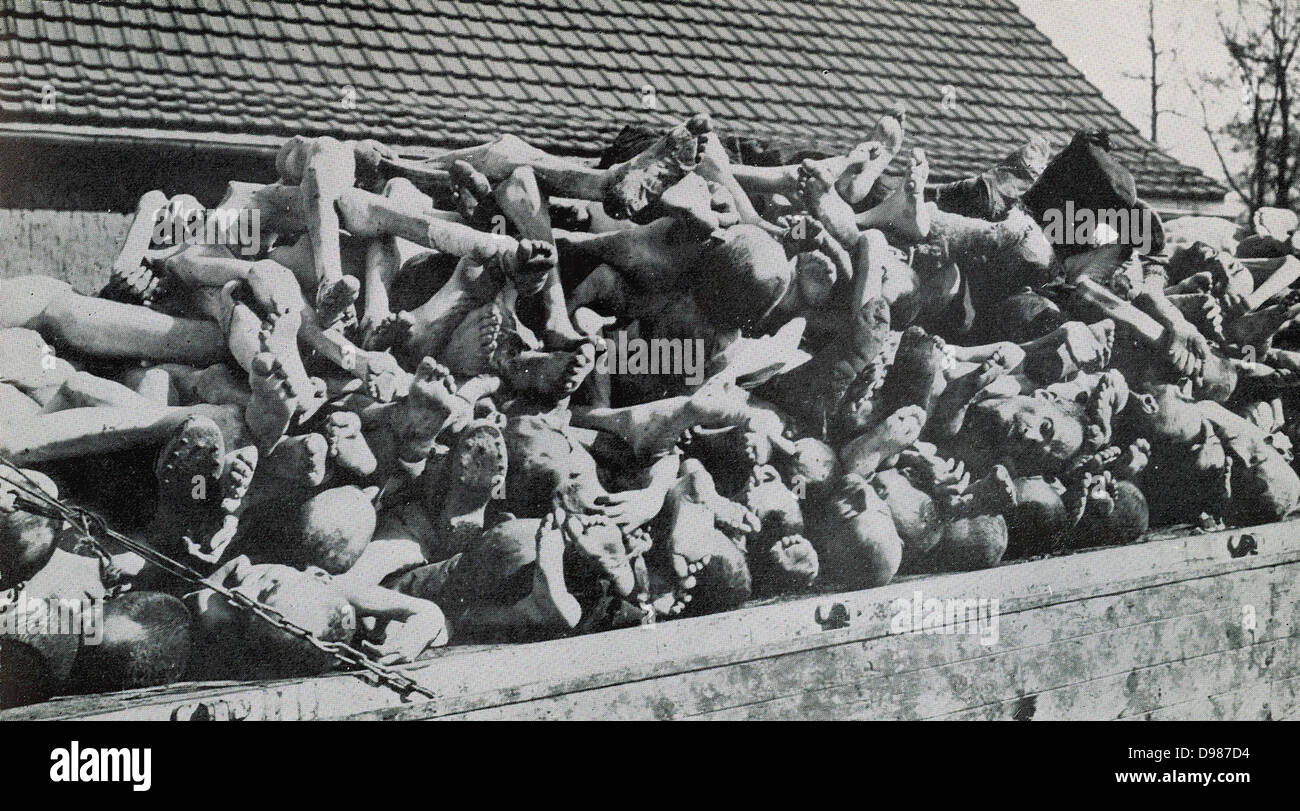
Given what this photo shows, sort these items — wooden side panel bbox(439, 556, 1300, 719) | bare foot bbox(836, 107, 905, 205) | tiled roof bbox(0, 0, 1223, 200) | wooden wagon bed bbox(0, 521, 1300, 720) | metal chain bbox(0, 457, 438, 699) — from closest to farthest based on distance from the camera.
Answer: metal chain bbox(0, 457, 438, 699)
wooden wagon bed bbox(0, 521, 1300, 720)
tiled roof bbox(0, 0, 1223, 200)
wooden side panel bbox(439, 556, 1300, 719)
bare foot bbox(836, 107, 905, 205)

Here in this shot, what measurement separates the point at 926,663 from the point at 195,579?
9.91ft

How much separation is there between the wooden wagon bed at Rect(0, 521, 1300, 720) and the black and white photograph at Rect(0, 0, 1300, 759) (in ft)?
0.06

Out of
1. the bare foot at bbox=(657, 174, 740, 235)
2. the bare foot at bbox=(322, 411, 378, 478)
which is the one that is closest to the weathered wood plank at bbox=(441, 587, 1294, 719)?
the bare foot at bbox=(322, 411, 378, 478)

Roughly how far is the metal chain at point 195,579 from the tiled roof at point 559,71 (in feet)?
4.41

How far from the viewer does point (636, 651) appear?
5.04 meters

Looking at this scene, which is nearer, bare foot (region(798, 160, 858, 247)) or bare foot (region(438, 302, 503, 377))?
bare foot (region(438, 302, 503, 377))

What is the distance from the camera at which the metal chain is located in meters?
4.20

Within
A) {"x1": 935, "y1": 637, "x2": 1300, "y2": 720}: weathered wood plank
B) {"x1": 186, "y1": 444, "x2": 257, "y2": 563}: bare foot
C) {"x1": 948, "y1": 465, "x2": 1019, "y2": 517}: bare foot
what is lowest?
{"x1": 935, "y1": 637, "x2": 1300, "y2": 720}: weathered wood plank

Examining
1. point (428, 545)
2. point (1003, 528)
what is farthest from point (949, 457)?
point (428, 545)

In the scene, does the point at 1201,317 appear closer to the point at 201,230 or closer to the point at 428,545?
the point at 428,545

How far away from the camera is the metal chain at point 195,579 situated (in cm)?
420

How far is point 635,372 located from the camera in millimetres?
5273

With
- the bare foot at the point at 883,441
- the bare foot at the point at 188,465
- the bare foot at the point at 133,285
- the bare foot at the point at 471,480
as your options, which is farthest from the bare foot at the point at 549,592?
the bare foot at the point at 133,285

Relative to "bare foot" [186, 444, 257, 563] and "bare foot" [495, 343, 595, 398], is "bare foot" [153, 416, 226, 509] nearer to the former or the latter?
"bare foot" [186, 444, 257, 563]
